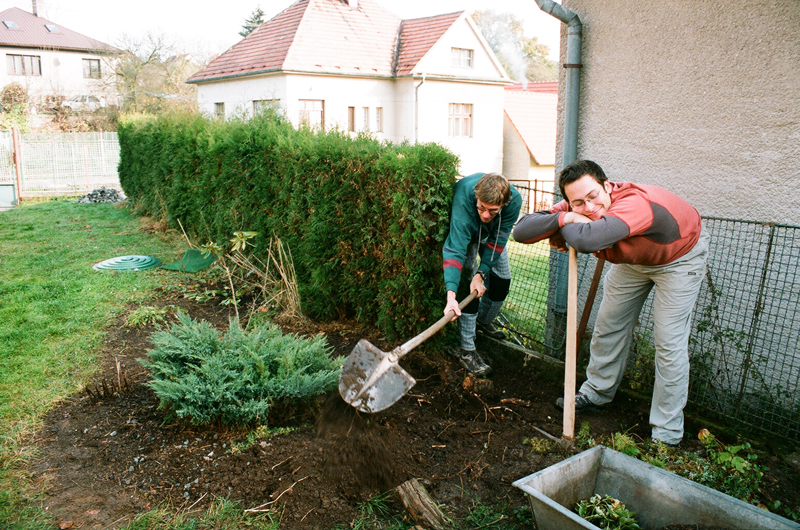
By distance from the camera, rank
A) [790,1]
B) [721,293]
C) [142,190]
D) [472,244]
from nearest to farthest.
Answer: [790,1] < [721,293] < [472,244] < [142,190]

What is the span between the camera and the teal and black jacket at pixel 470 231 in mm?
4427

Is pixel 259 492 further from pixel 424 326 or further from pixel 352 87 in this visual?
pixel 352 87

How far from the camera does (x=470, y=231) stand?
4.57 metres

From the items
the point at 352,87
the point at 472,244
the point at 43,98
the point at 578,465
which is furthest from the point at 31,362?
the point at 43,98

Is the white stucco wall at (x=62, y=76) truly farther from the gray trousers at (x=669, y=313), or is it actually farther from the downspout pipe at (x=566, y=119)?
the gray trousers at (x=669, y=313)

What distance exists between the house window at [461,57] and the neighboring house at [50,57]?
24.8 m

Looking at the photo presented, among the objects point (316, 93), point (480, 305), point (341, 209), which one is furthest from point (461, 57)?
point (480, 305)

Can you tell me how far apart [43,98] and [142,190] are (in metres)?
28.7

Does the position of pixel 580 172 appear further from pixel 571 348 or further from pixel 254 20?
pixel 254 20

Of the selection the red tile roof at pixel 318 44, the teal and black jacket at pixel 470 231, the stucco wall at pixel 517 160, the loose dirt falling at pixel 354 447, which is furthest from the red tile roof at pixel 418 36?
the loose dirt falling at pixel 354 447

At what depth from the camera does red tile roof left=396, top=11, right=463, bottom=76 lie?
2678 cm

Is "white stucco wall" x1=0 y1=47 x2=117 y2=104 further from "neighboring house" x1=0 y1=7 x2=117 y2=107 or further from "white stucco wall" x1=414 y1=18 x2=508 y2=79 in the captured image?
"white stucco wall" x1=414 y1=18 x2=508 y2=79

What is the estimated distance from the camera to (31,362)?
493cm

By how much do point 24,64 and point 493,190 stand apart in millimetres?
49955
